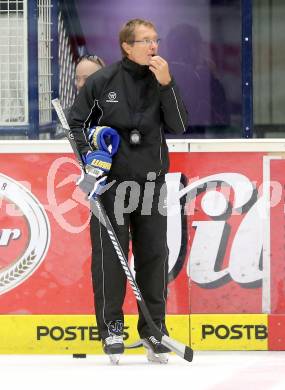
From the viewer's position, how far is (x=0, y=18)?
293 inches

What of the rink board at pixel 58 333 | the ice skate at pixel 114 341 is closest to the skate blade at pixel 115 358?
the ice skate at pixel 114 341

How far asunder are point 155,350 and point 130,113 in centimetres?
122

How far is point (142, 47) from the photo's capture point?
21.2ft

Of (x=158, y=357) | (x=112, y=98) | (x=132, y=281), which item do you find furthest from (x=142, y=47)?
(x=158, y=357)

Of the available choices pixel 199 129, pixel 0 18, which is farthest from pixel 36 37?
pixel 199 129

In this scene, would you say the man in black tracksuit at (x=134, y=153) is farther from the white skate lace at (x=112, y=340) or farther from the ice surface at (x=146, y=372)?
the ice surface at (x=146, y=372)

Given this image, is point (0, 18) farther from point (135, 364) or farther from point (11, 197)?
point (135, 364)

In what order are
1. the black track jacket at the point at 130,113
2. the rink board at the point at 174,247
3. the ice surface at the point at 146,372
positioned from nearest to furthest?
1. the ice surface at the point at 146,372
2. the black track jacket at the point at 130,113
3. the rink board at the point at 174,247

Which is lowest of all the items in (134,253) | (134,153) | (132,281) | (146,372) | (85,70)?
(146,372)

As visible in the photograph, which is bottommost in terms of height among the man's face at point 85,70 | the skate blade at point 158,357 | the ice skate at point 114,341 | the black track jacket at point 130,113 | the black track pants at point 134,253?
the skate blade at point 158,357

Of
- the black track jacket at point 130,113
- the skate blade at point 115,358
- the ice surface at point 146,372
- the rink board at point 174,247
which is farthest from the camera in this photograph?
the rink board at point 174,247

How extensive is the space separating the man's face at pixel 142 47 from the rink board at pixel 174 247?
2.66 feet

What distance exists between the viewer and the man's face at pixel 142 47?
6.47 m

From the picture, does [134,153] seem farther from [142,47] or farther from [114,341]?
[114,341]
